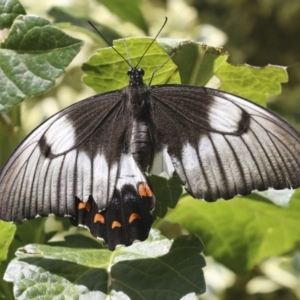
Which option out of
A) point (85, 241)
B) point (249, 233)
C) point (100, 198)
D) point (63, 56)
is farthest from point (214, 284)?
point (63, 56)

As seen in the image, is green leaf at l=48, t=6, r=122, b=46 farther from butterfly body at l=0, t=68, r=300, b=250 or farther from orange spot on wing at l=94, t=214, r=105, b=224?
orange spot on wing at l=94, t=214, r=105, b=224

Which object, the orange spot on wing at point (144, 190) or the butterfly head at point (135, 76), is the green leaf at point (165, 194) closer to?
the orange spot on wing at point (144, 190)

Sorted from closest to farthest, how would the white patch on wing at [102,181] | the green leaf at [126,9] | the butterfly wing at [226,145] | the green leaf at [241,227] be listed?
the butterfly wing at [226,145] → the white patch on wing at [102,181] → the green leaf at [241,227] → the green leaf at [126,9]

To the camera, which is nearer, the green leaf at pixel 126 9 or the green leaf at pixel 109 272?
the green leaf at pixel 109 272

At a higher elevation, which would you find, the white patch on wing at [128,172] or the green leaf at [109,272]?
the white patch on wing at [128,172]

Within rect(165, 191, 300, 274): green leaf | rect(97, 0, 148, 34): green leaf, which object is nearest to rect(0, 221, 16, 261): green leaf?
rect(165, 191, 300, 274): green leaf

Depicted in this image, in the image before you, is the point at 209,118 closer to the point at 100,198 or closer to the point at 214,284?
the point at 100,198

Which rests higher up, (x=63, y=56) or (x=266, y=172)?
(x=63, y=56)

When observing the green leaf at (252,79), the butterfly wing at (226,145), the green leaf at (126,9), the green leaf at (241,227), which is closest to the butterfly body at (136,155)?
the butterfly wing at (226,145)
